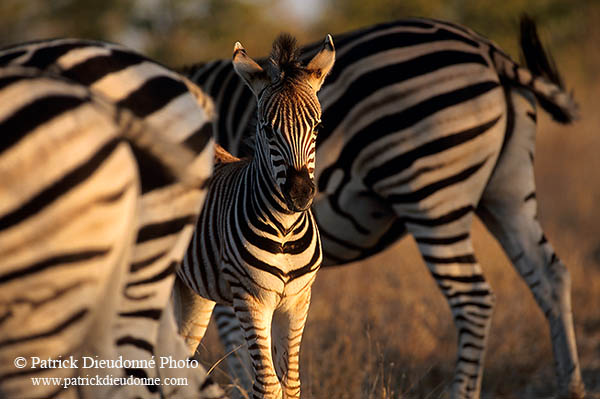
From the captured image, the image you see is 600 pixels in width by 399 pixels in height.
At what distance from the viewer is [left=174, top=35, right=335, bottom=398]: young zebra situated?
3.55m

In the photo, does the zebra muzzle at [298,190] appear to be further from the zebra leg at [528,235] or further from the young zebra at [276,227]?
the zebra leg at [528,235]

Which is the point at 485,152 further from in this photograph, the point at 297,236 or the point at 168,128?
the point at 168,128

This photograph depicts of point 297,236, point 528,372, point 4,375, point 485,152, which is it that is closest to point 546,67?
point 485,152

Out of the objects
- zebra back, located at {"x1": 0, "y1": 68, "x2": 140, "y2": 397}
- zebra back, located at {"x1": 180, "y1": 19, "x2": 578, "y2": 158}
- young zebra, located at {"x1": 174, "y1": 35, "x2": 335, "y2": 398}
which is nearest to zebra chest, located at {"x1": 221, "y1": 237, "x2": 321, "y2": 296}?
young zebra, located at {"x1": 174, "y1": 35, "x2": 335, "y2": 398}

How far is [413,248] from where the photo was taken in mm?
9562

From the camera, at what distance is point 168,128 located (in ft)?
9.12

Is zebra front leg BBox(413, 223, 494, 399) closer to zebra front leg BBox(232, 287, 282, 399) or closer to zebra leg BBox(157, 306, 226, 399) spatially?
zebra front leg BBox(232, 287, 282, 399)

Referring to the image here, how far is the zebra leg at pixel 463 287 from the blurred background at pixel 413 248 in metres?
0.32

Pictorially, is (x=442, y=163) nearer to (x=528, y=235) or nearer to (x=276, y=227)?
(x=528, y=235)

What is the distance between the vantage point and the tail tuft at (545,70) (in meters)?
5.53

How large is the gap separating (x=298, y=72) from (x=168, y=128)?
45.4 inches

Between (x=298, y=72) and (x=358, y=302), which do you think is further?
(x=358, y=302)

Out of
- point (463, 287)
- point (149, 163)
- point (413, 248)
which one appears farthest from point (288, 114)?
point (413, 248)

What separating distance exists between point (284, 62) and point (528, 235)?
8.17ft
